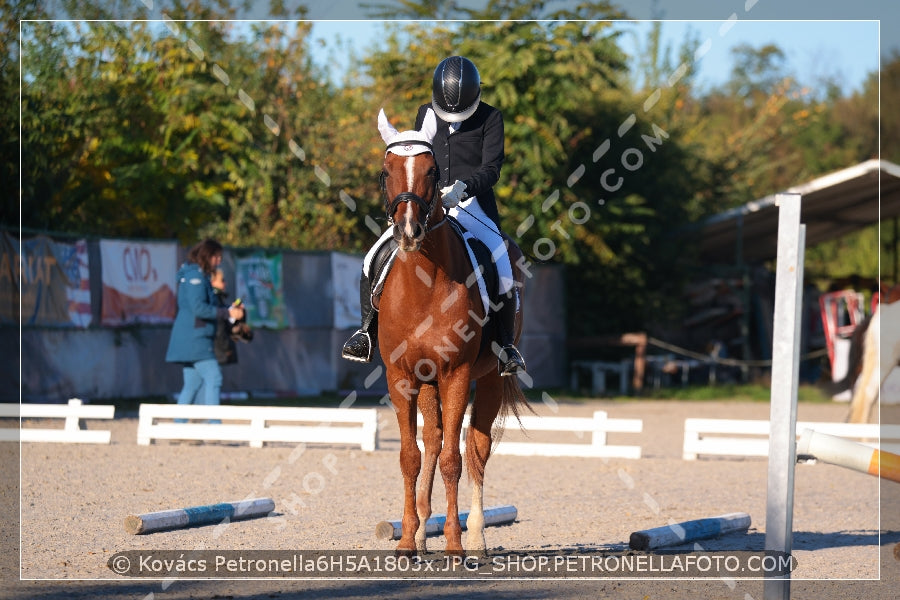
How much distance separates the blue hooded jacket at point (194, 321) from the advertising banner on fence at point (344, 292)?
734 cm

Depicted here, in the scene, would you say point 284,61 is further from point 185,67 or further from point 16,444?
point 16,444

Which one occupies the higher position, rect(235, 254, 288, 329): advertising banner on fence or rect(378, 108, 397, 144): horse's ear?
rect(378, 108, 397, 144): horse's ear

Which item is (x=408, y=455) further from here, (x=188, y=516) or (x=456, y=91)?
(x=456, y=91)

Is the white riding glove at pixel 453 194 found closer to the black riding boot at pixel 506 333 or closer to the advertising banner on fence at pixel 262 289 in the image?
the black riding boot at pixel 506 333

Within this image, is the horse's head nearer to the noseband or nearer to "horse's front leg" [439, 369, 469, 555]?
the noseband

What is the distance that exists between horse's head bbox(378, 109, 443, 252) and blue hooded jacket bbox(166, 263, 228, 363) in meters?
6.74

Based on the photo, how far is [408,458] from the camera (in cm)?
698

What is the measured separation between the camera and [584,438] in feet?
50.7

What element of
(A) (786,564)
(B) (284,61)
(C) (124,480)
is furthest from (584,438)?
(B) (284,61)

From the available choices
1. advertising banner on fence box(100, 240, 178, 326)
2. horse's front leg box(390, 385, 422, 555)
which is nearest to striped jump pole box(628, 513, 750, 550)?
horse's front leg box(390, 385, 422, 555)

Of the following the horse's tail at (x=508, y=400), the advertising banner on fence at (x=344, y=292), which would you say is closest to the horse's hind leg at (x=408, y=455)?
the horse's tail at (x=508, y=400)

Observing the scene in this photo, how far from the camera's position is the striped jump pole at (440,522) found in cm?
693

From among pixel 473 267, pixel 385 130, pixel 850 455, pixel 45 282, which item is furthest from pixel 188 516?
pixel 45 282

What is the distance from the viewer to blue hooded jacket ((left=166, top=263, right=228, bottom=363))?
12789mm
